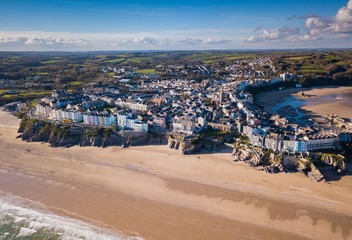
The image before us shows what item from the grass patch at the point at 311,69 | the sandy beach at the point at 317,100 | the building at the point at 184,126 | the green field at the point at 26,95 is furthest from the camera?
the grass patch at the point at 311,69

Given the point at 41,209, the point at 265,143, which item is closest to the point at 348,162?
the point at 265,143

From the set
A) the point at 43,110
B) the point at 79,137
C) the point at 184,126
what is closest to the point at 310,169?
the point at 184,126

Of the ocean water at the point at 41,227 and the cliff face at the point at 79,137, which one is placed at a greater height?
the cliff face at the point at 79,137

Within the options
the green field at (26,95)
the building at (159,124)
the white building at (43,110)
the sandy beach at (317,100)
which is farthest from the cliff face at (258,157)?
the green field at (26,95)

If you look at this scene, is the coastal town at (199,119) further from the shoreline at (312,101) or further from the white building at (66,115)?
the shoreline at (312,101)

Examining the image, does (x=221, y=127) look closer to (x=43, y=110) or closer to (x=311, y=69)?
(x=43, y=110)

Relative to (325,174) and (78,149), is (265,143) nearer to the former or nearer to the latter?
(325,174)
